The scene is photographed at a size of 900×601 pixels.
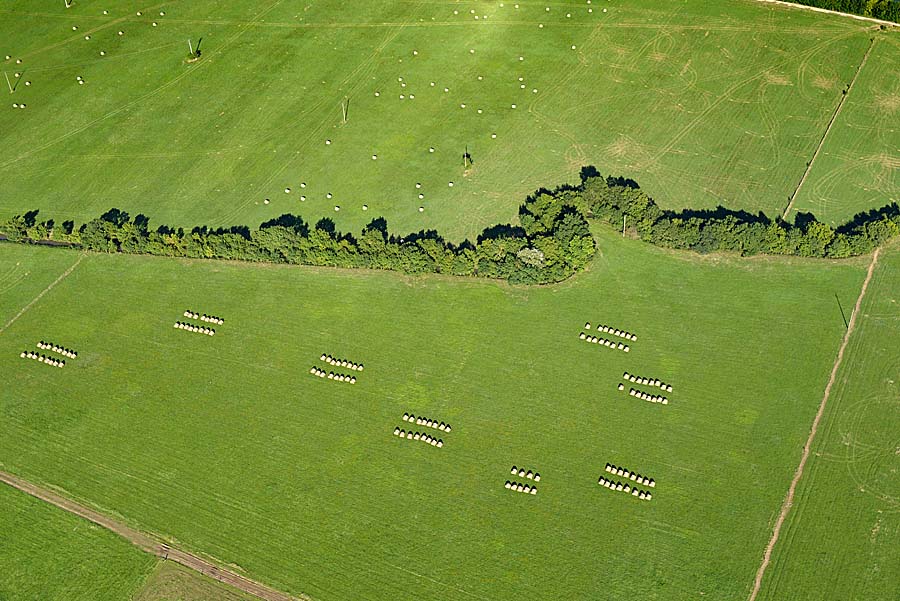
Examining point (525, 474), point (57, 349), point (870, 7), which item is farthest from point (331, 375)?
point (870, 7)

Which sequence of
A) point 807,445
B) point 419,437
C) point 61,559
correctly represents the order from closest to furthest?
point 61,559 → point 807,445 → point 419,437

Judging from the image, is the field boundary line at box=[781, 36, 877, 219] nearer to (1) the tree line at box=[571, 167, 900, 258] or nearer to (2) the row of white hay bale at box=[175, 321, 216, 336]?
(1) the tree line at box=[571, 167, 900, 258]

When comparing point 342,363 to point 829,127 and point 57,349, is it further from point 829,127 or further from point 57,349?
point 829,127

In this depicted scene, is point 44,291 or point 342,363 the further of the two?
point 44,291

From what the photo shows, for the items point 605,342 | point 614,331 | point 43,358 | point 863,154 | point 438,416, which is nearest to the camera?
point 438,416

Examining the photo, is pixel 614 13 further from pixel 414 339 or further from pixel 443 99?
pixel 414 339

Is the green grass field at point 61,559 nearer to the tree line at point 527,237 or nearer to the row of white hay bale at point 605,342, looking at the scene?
the tree line at point 527,237

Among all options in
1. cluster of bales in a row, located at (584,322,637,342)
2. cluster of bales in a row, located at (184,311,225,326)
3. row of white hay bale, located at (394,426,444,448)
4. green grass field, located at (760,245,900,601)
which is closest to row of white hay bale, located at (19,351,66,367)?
cluster of bales in a row, located at (184,311,225,326)

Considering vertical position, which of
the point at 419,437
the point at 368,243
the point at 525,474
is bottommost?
the point at 525,474
